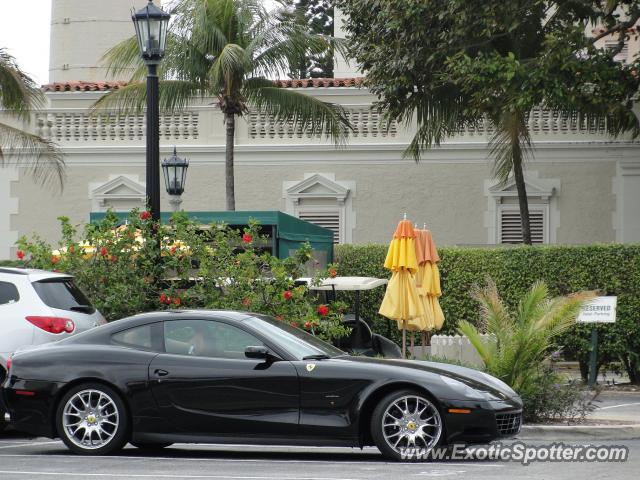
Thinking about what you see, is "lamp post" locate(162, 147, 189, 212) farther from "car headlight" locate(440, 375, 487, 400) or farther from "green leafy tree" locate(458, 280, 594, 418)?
"car headlight" locate(440, 375, 487, 400)

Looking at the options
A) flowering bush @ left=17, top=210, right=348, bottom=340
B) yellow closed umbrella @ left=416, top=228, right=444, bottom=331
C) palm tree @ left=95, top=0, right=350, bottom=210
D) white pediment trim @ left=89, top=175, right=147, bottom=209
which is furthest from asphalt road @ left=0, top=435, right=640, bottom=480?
white pediment trim @ left=89, top=175, right=147, bottom=209

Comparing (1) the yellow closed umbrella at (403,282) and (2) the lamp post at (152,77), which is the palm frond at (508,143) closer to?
(1) the yellow closed umbrella at (403,282)

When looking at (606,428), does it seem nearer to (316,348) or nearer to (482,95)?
(316,348)

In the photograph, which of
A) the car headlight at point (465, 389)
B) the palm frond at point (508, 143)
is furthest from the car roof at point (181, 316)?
the palm frond at point (508, 143)

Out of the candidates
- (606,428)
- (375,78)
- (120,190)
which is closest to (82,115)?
(120,190)

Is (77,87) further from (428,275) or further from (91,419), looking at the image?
(91,419)

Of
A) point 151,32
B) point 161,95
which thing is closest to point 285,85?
point 161,95

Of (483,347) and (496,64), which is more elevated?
(496,64)

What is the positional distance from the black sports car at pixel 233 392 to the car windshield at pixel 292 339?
0.02 meters

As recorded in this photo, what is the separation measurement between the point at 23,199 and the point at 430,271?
13534mm

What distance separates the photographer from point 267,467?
→ 1084 cm

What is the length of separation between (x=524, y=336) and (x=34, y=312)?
542 centimetres

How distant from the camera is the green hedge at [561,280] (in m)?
21.9

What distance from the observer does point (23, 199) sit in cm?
3009
